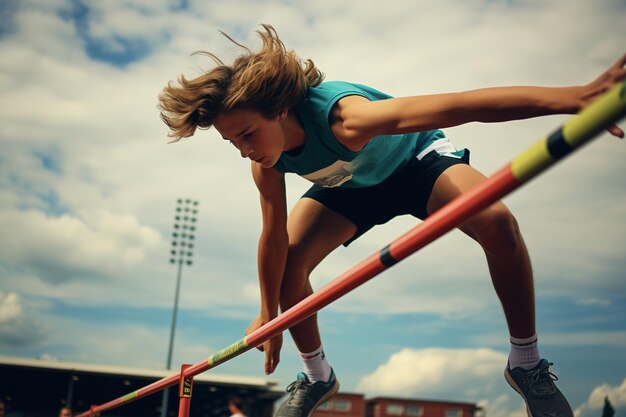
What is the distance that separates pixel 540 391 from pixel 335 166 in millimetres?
1181

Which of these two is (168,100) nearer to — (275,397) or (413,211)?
(413,211)

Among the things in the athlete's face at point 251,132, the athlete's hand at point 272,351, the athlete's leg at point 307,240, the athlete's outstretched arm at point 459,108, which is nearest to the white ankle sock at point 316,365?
the athlete's hand at point 272,351

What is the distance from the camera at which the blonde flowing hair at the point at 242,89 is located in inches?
97.7

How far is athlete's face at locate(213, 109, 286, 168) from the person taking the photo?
2.47m

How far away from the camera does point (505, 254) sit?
7.82ft

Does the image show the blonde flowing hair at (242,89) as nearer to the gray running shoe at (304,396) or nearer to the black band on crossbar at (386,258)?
the black band on crossbar at (386,258)

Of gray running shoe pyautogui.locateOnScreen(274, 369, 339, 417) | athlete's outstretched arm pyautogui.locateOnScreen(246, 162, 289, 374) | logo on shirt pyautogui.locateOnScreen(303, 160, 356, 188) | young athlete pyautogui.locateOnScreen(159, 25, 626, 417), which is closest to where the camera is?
young athlete pyautogui.locateOnScreen(159, 25, 626, 417)

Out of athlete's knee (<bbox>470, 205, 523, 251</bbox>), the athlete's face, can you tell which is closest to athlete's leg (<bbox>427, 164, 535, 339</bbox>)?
athlete's knee (<bbox>470, 205, 523, 251</bbox>)

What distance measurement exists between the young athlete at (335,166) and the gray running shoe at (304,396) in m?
0.01

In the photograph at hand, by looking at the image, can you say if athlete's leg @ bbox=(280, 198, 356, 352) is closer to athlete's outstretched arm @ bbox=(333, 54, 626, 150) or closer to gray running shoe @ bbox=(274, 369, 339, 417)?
gray running shoe @ bbox=(274, 369, 339, 417)

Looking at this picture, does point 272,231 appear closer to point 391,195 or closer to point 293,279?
point 293,279

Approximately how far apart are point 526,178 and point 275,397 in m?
29.0

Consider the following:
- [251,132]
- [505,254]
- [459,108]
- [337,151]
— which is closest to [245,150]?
[251,132]

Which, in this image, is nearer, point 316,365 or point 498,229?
point 498,229
